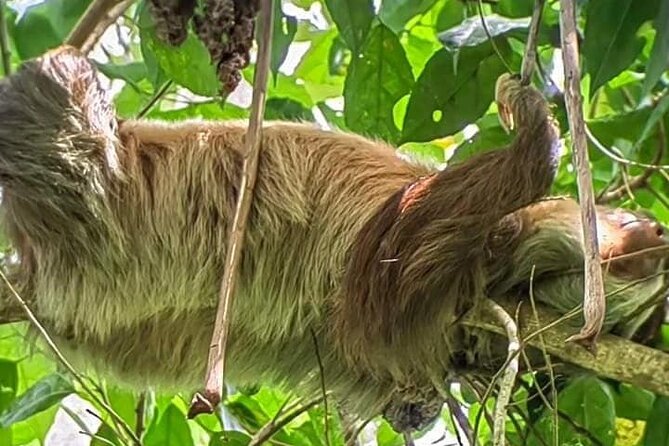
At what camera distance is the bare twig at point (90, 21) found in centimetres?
184

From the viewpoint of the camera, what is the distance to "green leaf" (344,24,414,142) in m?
2.33

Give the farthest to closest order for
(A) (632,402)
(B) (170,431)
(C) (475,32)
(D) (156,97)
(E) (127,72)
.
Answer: (E) (127,72), (D) (156,97), (B) (170,431), (A) (632,402), (C) (475,32)

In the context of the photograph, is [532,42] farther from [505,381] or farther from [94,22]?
[94,22]

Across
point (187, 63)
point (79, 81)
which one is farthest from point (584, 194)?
point (187, 63)

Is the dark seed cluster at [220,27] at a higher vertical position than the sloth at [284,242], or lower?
higher

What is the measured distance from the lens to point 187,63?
2.33 metres

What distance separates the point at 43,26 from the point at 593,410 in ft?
4.24

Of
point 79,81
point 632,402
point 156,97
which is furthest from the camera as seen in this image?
point 156,97

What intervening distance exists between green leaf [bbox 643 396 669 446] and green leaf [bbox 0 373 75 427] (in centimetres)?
112

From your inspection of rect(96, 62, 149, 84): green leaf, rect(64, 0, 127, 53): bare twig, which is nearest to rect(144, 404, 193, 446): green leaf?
rect(96, 62, 149, 84): green leaf

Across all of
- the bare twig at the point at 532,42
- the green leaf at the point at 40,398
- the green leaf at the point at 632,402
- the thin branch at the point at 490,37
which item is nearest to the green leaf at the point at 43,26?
the green leaf at the point at 40,398

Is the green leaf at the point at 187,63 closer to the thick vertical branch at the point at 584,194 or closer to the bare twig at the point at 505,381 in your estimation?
the bare twig at the point at 505,381

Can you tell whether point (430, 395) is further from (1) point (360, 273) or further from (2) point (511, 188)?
(2) point (511, 188)

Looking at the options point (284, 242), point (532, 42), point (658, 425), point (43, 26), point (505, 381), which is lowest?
point (658, 425)
